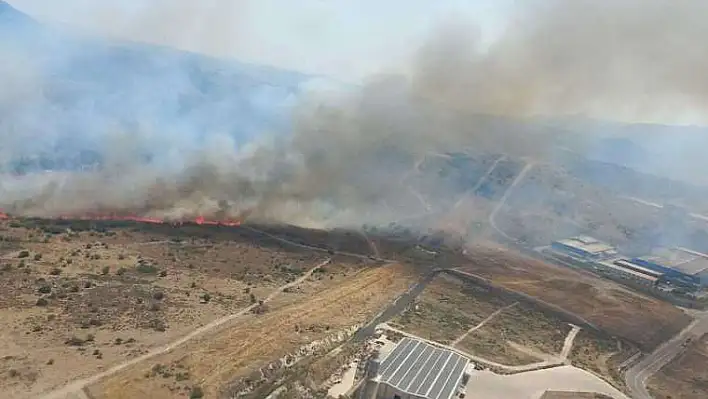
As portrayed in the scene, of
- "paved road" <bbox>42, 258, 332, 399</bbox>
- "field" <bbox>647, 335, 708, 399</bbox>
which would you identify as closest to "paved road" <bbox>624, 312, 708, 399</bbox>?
"field" <bbox>647, 335, 708, 399</bbox>

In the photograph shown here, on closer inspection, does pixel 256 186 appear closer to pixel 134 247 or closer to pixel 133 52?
pixel 134 247

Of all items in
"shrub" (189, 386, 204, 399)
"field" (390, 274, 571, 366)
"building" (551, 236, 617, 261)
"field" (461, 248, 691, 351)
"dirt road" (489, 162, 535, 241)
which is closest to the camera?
"shrub" (189, 386, 204, 399)

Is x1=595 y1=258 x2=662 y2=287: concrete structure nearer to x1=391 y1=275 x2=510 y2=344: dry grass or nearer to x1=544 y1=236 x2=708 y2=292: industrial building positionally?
x1=544 y1=236 x2=708 y2=292: industrial building

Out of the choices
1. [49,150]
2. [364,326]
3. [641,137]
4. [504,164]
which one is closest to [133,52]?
[49,150]

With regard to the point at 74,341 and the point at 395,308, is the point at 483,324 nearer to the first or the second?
the point at 395,308

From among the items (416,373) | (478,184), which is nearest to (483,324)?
(416,373)
